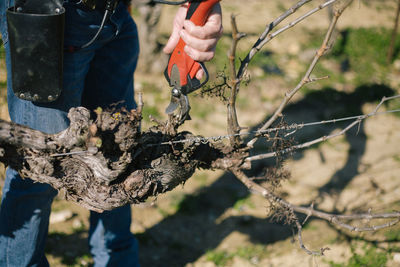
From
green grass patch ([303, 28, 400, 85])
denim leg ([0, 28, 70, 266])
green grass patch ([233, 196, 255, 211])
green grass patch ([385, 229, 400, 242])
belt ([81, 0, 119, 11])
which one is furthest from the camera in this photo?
green grass patch ([303, 28, 400, 85])

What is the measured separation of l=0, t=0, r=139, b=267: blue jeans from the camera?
6.25ft

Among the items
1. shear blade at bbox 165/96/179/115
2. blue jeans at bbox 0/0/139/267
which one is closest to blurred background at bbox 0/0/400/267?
shear blade at bbox 165/96/179/115

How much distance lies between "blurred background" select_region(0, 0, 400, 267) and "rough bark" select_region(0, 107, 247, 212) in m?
0.51

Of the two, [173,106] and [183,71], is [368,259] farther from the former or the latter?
[183,71]

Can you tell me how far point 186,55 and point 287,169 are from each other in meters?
1.03

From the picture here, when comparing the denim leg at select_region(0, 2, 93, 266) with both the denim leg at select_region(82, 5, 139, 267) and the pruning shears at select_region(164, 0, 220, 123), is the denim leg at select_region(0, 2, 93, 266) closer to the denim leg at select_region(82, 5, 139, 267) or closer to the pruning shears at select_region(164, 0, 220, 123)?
the denim leg at select_region(82, 5, 139, 267)

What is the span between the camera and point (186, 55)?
6.43 feet

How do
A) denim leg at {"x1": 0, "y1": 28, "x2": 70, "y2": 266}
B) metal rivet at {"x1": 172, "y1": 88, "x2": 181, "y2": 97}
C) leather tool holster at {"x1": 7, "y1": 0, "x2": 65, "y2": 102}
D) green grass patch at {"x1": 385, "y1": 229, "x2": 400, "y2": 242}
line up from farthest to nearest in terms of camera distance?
green grass patch at {"x1": 385, "y1": 229, "x2": 400, "y2": 242} → metal rivet at {"x1": 172, "y1": 88, "x2": 181, "y2": 97} → denim leg at {"x1": 0, "y1": 28, "x2": 70, "y2": 266} → leather tool holster at {"x1": 7, "y1": 0, "x2": 65, "y2": 102}

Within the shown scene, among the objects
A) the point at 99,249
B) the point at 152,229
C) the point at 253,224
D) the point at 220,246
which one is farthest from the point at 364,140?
the point at 99,249

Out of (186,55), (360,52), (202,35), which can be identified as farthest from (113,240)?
(360,52)

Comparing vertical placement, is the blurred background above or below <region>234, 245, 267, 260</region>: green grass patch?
above

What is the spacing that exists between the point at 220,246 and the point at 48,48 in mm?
2068

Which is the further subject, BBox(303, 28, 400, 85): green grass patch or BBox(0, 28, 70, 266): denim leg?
BBox(303, 28, 400, 85): green grass patch

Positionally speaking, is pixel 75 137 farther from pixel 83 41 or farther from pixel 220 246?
pixel 220 246
